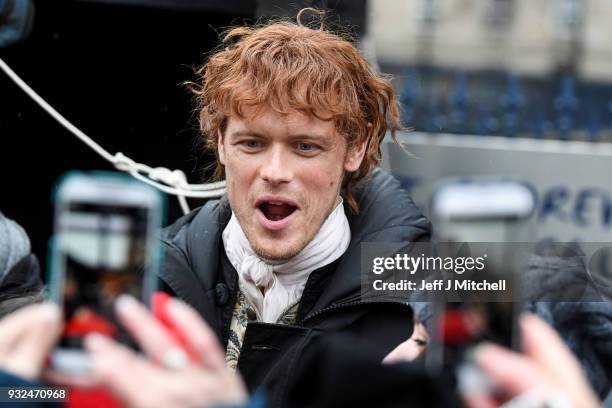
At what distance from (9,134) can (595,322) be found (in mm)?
1334

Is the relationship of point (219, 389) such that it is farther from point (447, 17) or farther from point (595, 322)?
point (447, 17)

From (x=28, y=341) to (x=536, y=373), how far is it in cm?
54

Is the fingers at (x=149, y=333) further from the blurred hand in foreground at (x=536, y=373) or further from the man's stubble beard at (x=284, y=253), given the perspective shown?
the man's stubble beard at (x=284, y=253)

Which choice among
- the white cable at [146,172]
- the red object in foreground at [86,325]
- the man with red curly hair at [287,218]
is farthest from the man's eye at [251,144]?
the red object in foreground at [86,325]

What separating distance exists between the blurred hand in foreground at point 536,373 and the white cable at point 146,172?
1.32 m

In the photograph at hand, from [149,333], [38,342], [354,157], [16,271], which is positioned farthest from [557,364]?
[16,271]

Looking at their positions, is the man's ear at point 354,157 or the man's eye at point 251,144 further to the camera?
the man's ear at point 354,157

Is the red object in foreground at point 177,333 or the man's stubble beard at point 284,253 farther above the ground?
the red object in foreground at point 177,333

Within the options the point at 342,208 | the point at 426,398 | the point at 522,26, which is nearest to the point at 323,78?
the point at 342,208

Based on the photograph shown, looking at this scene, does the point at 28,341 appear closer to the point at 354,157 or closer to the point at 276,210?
the point at 276,210

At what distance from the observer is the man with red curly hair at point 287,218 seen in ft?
6.33

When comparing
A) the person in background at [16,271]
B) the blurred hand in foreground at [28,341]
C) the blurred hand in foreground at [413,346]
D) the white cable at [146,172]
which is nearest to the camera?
the blurred hand in foreground at [28,341]

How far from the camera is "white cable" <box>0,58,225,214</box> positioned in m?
2.34

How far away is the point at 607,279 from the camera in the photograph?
2.11 metres
